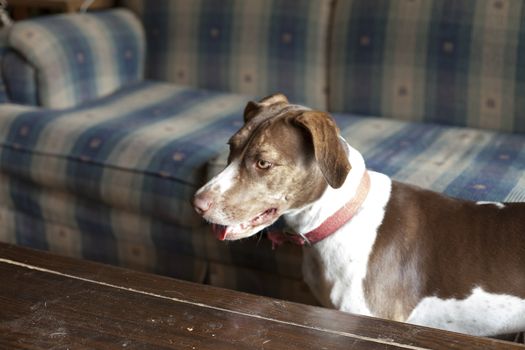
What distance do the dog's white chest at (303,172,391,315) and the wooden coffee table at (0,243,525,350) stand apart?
33 centimetres

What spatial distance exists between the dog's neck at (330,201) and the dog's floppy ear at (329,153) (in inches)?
4.4

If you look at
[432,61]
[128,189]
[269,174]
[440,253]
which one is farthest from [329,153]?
[432,61]

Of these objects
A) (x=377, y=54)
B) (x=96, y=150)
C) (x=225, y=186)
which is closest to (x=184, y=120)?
(x=96, y=150)

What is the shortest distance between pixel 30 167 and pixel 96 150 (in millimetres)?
264

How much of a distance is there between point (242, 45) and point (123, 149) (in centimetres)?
83

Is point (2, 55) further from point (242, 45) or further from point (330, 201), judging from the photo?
point (330, 201)

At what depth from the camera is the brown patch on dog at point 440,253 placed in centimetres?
147

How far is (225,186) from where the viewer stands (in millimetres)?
1430

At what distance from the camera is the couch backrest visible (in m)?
2.30

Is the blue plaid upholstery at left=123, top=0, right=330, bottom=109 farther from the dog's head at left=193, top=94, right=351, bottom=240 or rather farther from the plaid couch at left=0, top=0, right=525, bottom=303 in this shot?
the dog's head at left=193, top=94, right=351, bottom=240

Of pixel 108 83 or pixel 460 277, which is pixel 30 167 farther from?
pixel 460 277

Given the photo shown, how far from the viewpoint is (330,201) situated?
4.93 feet

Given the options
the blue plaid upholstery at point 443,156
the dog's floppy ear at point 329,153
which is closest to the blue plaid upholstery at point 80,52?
the blue plaid upholstery at point 443,156

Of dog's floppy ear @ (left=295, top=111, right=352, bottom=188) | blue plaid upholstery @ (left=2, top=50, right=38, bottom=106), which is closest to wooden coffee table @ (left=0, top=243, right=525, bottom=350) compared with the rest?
dog's floppy ear @ (left=295, top=111, right=352, bottom=188)
